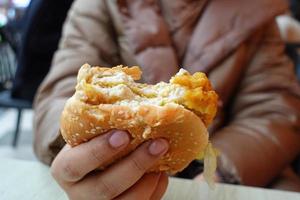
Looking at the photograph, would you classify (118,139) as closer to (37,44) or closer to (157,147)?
(157,147)

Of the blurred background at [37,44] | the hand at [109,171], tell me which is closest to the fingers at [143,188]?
the hand at [109,171]

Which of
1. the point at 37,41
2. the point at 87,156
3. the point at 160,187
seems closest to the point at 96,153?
the point at 87,156

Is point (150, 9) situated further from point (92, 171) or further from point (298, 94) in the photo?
point (92, 171)

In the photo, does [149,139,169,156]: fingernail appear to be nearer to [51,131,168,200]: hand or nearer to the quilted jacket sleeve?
[51,131,168,200]: hand

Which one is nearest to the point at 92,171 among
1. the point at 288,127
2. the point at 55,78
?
the point at 55,78

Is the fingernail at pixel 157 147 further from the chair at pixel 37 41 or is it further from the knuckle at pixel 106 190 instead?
the chair at pixel 37 41

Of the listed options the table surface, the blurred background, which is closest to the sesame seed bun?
the table surface
